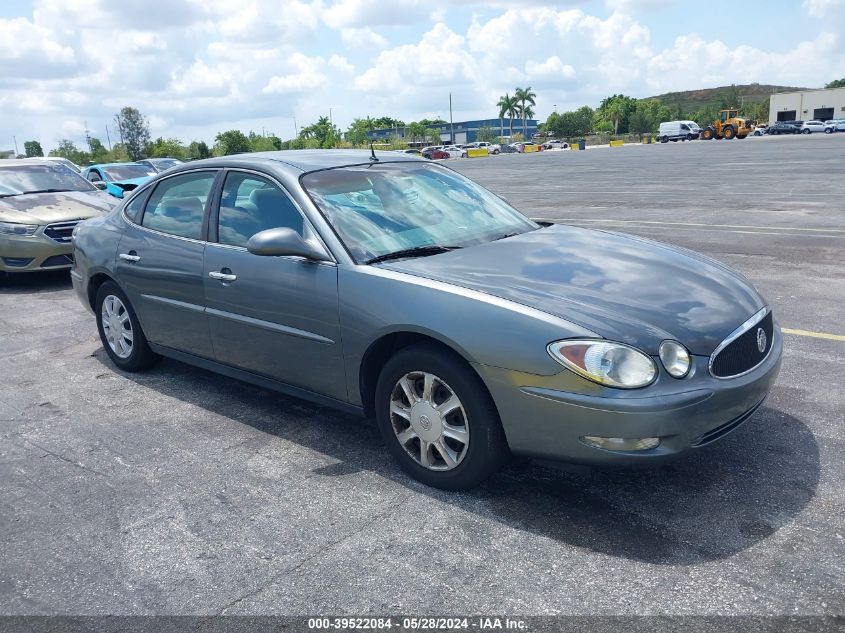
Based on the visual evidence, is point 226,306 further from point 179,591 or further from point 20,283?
point 20,283

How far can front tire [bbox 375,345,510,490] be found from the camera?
322 centimetres

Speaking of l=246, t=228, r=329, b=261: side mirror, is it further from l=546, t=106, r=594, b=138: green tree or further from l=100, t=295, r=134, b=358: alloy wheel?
l=546, t=106, r=594, b=138: green tree

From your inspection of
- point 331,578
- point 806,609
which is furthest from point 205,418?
point 806,609

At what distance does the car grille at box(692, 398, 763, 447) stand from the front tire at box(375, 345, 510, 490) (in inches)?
32.2

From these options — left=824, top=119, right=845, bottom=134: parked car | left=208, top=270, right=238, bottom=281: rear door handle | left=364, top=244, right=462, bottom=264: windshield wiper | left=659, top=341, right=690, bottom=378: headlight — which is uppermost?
left=364, top=244, right=462, bottom=264: windshield wiper

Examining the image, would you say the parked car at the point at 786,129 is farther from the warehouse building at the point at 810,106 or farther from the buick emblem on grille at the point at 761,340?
the buick emblem on grille at the point at 761,340

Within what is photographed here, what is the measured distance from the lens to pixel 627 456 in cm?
297

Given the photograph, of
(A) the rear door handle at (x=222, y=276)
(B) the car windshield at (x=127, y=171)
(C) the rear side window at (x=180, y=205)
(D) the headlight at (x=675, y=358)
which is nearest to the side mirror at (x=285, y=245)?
(A) the rear door handle at (x=222, y=276)

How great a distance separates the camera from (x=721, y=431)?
314cm

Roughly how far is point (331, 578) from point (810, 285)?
606 cm

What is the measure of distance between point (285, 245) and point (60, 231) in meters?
6.64

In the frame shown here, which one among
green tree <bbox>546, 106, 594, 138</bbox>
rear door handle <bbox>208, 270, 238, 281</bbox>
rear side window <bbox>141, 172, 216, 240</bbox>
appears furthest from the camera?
green tree <bbox>546, 106, 594, 138</bbox>

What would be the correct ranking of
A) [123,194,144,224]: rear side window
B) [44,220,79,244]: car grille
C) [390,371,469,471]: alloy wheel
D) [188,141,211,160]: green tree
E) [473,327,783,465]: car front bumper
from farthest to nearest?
[188,141,211,160]: green tree < [44,220,79,244]: car grille < [123,194,144,224]: rear side window < [390,371,469,471]: alloy wheel < [473,327,783,465]: car front bumper

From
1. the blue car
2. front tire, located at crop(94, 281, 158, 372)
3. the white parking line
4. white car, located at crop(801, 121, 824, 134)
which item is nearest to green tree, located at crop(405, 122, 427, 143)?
white car, located at crop(801, 121, 824, 134)
